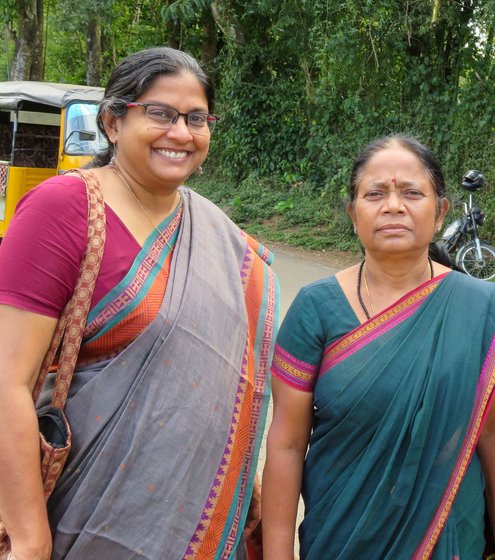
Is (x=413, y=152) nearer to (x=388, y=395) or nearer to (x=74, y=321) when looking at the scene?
(x=388, y=395)

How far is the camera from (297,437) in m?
1.91

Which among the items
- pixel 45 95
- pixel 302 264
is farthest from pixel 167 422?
pixel 45 95

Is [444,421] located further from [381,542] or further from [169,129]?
[169,129]

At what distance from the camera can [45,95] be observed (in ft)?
37.0

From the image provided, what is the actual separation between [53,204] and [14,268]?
17 centimetres

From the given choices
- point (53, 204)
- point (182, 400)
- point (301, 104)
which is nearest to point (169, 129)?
point (53, 204)

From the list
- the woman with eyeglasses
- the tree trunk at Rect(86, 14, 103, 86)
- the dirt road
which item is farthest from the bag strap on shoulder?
the tree trunk at Rect(86, 14, 103, 86)

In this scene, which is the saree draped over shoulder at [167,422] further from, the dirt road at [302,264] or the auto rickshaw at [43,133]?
the auto rickshaw at [43,133]

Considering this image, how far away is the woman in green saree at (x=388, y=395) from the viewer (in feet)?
5.68

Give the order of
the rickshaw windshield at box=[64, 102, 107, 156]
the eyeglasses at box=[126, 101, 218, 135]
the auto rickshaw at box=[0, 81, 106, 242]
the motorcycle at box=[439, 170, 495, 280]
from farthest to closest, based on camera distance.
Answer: the auto rickshaw at box=[0, 81, 106, 242] → the rickshaw windshield at box=[64, 102, 107, 156] → the motorcycle at box=[439, 170, 495, 280] → the eyeglasses at box=[126, 101, 218, 135]

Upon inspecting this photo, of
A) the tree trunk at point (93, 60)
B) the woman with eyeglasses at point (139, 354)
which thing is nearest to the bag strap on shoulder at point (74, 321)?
the woman with eyeglasses at point (139, 354)

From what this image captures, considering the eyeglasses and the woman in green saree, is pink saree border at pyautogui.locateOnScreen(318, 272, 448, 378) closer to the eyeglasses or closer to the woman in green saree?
the woman in green saree

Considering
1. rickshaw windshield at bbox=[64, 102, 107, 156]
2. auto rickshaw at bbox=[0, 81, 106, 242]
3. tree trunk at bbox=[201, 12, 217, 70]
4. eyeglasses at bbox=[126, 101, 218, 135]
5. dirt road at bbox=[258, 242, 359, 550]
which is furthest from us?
tree trunk at bbox=[201, 12, 217, 70]

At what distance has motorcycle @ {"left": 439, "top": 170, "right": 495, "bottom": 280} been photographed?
28.6 feet
